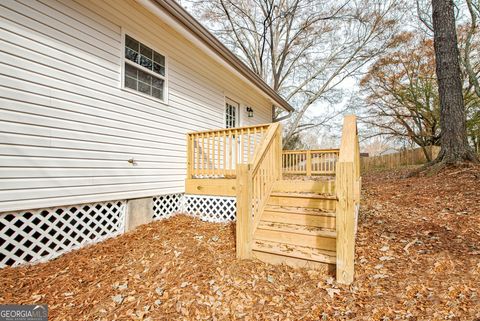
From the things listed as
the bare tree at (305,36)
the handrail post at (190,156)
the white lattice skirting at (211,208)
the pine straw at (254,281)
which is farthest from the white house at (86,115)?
the bare tree at (305,36)

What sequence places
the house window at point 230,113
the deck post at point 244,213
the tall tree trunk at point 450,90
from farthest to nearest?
the house window at point 230,113 → the tall tree trunk at point 450,90 → the deck post at point 244,213

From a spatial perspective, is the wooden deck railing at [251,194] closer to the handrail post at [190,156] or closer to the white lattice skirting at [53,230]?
the handrail post at [190,156]

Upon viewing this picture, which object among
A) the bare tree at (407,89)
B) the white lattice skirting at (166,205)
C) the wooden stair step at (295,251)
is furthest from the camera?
the bare tree at (407,89)

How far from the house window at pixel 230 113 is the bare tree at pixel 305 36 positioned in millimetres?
7650

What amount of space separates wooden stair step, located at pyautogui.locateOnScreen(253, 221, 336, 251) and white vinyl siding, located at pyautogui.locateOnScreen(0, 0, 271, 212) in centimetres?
237

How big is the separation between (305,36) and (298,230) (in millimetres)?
15111

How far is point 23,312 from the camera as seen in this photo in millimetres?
2152

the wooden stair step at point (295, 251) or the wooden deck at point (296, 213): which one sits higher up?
the wooden deck at point (296, 213)

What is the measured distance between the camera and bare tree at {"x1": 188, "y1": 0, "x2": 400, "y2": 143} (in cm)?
1361

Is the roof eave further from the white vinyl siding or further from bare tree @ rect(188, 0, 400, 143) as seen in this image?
bare tree @ rect(188, 0, 400, 143)

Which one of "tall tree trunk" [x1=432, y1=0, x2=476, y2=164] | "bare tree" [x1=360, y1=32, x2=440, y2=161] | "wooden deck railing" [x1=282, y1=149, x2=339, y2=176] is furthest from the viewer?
"bare tree" [x1=360, y1=32, x2=440, y2=161]

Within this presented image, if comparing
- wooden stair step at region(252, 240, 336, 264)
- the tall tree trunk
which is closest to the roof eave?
wooden stair step at region(252, 240, 336, 264)

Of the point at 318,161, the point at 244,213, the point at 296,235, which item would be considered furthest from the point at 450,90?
the point at 244,213

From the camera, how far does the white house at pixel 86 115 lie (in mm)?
2777
